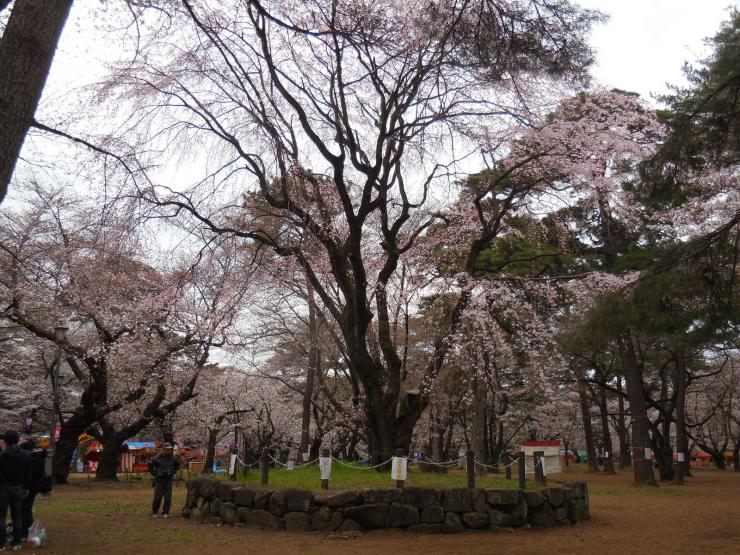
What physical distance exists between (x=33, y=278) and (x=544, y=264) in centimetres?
1368

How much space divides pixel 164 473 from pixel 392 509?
4.19m

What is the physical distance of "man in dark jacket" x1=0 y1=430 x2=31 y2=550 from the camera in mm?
6441

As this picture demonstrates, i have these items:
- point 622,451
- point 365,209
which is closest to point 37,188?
point 365,209

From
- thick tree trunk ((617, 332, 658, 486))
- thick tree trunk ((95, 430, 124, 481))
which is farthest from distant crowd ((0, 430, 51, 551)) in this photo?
thick tree trunk ((617, 332, 658, 486))

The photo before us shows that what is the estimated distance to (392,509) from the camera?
26.6ft

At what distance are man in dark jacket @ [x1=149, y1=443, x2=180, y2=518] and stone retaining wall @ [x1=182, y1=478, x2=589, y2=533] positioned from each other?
4.80ft

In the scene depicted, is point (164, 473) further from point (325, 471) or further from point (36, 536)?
point (325, 471)

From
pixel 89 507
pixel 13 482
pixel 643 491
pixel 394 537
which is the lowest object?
pixel 89 507

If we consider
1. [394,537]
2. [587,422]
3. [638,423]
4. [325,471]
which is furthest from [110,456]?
[587,422]

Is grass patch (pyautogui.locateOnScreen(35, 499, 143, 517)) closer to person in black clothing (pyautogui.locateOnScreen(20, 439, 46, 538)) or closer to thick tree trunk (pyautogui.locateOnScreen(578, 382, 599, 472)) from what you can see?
person in black clothing (pyautogui.locateOnScreen(20, 439, 46, 538))

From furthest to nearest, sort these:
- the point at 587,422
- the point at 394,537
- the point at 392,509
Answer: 1. the point at 587,422
2. the point at 392,509
3. the point at 394,537

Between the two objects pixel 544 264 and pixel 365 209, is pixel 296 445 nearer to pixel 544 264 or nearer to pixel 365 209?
pixel 544 264

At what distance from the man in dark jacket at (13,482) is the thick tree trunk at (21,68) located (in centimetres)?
366

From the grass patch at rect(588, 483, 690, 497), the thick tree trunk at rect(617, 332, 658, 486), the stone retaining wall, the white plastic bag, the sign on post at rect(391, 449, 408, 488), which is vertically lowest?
the white plastic bag
